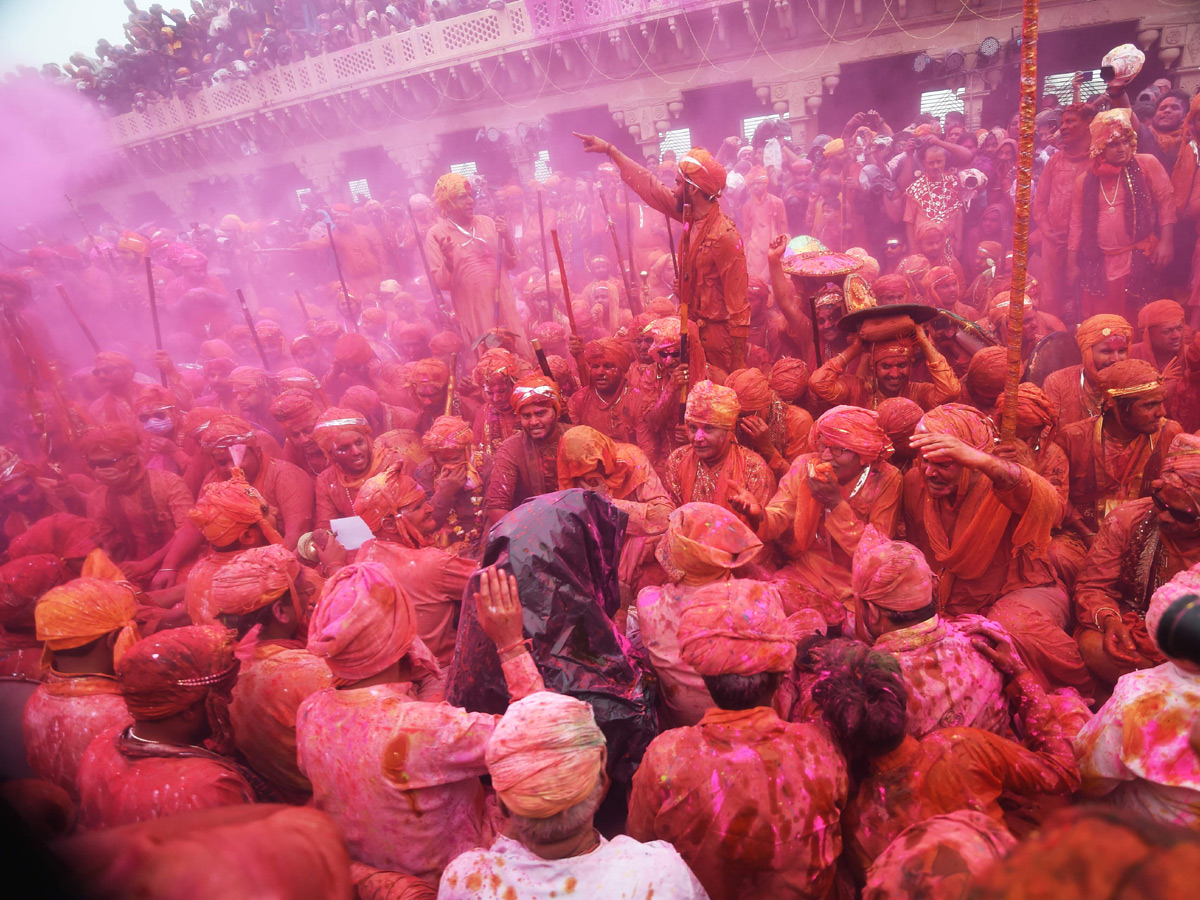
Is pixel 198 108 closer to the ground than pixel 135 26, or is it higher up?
closer to the ground

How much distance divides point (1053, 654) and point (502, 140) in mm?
21115

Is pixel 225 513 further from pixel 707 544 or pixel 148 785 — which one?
pixel 707 544

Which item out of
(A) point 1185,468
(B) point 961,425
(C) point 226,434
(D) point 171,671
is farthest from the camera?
(C) point 226,434

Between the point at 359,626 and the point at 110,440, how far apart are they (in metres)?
5.02

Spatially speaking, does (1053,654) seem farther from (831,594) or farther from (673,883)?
(673,883)

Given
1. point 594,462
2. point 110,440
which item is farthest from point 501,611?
point 110,440

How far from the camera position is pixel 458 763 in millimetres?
2293

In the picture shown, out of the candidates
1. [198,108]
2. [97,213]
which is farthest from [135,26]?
[97,213]

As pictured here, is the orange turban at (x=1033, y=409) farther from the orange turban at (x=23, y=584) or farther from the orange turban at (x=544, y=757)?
the orange turban at (x=23, y=584)

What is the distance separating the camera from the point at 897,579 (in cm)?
254

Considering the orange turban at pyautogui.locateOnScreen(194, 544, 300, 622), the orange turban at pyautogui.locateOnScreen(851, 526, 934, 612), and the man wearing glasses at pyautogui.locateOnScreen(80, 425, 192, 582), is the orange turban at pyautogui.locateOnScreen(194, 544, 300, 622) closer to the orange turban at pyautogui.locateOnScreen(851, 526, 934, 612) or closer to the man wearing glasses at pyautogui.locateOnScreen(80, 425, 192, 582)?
the orange turban at pyautogui.locateOnScreen(851, 526, 934, 612)

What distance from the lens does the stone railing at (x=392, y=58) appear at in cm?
1752

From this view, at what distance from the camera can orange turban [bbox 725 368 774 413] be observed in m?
5.19

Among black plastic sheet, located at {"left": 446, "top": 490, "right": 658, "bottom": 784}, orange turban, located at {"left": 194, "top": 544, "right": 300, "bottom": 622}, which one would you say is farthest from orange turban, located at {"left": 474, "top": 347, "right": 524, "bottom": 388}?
black plastic sheet, located at {"left": 446, "top": 490, "right": 658, "bottom": 784}
